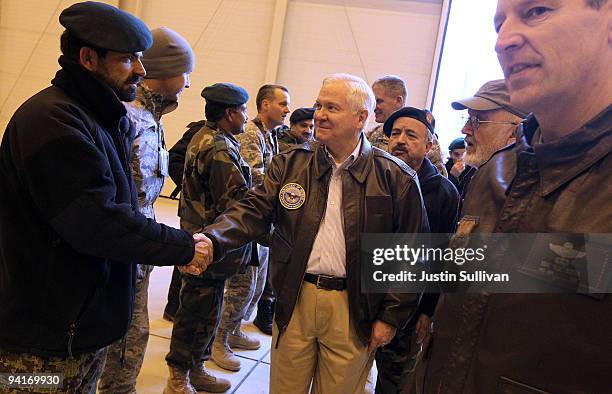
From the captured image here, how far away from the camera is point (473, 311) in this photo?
3.18ft

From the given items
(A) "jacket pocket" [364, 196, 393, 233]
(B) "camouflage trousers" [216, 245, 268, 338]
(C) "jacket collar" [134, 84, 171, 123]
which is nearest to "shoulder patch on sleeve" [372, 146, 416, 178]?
(A) "jacket pocket" [364, 196, 393, 233]

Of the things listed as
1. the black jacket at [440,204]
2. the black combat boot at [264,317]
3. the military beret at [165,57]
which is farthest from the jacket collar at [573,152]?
the black combat boot at [264,317]

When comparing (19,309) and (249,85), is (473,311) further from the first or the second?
(249,85)

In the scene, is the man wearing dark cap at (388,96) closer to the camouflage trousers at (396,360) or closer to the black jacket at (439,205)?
the black jacket at (439,205)

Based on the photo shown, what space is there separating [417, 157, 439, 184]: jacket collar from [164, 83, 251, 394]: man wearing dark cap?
1.00 meters

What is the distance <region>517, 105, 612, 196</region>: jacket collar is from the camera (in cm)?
84

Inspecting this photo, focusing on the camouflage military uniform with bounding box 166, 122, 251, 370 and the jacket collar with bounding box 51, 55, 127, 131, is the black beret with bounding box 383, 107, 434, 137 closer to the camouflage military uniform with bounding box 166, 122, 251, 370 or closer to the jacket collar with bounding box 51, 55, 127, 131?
the camouflage military uniform with bounding box 166, 122, 251, 370

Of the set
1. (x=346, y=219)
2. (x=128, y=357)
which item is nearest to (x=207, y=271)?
(x=128, y=357)

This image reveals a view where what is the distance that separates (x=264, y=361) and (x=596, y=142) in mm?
2915

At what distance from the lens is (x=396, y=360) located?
7.61ft

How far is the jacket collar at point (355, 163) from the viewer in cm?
188

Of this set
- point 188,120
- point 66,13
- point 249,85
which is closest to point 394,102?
point 66,13

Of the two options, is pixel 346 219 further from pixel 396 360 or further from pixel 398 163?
pixel 396 360

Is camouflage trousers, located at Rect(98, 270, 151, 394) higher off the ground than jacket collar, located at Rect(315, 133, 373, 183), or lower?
lower
